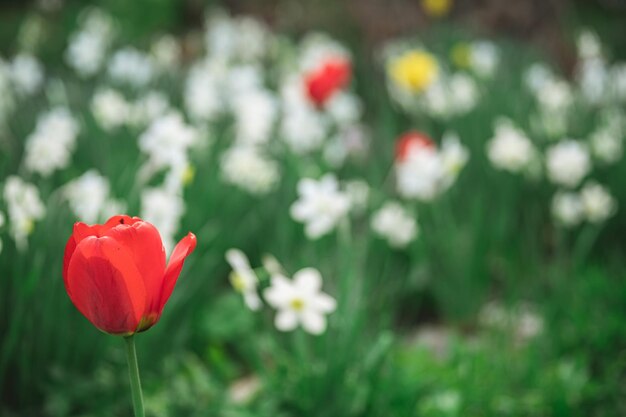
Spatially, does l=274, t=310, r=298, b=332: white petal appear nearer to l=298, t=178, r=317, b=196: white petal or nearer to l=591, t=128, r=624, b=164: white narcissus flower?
l=298, t=178, r=317, b=196: white petal

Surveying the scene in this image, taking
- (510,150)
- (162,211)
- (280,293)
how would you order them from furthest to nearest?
(510,150) < (162,211) < (280,293)

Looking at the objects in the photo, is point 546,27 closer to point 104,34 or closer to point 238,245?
point 104,34

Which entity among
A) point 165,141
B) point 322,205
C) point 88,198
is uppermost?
point 165,141

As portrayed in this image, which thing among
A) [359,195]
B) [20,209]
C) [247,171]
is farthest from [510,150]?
[20,209]

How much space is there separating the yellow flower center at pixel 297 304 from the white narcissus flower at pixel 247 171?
41.4 inches

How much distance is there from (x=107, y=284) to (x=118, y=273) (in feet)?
0.07

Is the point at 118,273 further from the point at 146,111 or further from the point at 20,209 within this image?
the point at 146,111

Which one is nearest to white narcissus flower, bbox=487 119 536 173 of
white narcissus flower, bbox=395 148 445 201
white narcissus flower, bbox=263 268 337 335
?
white narcissus flower, bbox=395 148 445 201

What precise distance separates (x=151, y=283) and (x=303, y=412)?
84 centimetres

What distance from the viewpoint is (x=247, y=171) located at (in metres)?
2.38

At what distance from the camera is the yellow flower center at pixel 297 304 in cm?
139

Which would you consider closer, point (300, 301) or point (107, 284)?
point (107, 284)

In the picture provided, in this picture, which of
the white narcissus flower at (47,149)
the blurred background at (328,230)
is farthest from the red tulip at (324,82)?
the white narcissus flower at (47,149)

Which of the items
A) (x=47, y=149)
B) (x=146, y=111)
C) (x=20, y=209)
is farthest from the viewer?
(x=146, y=111)
